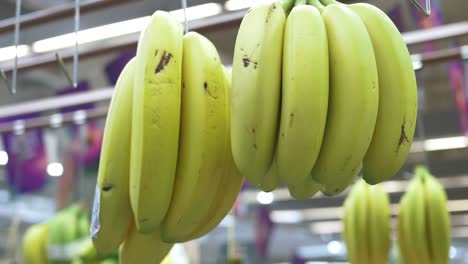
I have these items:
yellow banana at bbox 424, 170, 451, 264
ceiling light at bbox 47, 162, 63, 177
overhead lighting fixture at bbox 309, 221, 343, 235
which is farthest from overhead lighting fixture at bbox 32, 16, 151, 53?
overhead lighting fixture at bbox 309, 221, 343, 235

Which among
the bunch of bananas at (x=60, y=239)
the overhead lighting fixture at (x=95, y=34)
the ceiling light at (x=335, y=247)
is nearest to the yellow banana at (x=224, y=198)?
the bunch of bananas at (x=60, y=239)

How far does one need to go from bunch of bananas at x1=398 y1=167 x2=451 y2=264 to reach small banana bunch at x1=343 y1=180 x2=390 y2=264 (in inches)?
1.5

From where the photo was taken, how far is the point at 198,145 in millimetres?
663

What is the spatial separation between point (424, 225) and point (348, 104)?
2.74 feet

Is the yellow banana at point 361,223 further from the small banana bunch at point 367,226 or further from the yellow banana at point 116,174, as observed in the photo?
the yellow banana at point 116,174

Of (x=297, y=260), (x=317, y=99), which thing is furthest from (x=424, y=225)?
(x=297, y=260)

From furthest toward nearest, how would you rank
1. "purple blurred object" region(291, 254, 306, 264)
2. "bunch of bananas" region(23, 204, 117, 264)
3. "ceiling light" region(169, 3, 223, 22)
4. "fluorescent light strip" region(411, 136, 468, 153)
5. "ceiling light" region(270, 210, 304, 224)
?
"ceiling light" region(270, 210, 304, 224) → "fluorescent light strip" region(411, 136, 468, 153) → "purple blurred object" region(291, 254, 306, 264) → "ceiling light" region(169, 3, 223, 22) → "bunch of bananas" region(23, 204, 117, 264)

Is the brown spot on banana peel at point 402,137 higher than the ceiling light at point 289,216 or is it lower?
lower

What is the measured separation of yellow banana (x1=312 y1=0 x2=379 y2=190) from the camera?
2.07 ft

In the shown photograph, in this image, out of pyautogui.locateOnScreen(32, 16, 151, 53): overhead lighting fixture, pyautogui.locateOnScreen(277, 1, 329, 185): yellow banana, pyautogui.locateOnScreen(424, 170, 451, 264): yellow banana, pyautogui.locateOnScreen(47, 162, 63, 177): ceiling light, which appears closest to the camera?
pyautogui.locateOnScreen(277, 1, 329, 185): yellow banana

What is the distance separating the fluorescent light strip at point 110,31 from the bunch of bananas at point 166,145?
6.04 feet

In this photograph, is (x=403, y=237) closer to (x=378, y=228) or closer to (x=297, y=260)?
(x=378, y=228)

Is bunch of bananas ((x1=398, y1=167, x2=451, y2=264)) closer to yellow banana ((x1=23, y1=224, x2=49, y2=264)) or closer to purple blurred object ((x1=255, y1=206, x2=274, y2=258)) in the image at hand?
yellow banana ((x1=23, y1=224, x2=49, y2=264))

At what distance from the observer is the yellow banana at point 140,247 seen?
2.45ft
